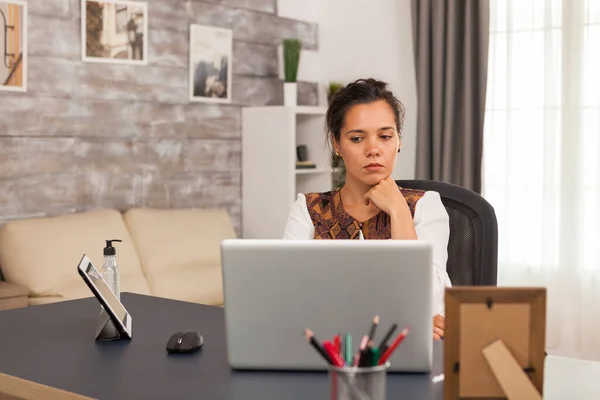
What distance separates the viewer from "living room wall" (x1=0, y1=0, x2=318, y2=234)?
3.71 meters

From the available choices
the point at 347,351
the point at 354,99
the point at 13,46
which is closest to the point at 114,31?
the point at 13,46

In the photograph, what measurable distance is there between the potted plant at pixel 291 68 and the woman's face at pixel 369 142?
93.3 inches

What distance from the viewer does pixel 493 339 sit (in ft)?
3.81

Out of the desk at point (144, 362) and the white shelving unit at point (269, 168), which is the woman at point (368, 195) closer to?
the desk at point (144, 362)

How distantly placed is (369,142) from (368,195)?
14 cm

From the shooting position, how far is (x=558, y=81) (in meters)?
4.17

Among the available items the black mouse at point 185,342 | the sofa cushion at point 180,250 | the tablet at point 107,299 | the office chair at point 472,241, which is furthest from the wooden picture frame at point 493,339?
the sofa cushion at point 180,250

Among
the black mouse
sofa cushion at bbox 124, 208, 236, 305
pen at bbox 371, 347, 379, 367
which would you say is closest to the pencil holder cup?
pen at bbox 371, 347, 379, 367

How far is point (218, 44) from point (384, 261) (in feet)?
10.8

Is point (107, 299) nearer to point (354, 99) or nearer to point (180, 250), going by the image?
point (354, 99)

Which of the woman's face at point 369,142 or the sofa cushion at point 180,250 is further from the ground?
the woman's face at point 369,142

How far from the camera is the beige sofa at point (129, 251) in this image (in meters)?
3.47

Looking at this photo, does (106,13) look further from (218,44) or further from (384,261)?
(384,261)

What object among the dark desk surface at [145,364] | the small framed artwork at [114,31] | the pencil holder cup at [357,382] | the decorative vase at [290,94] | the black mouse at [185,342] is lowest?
the dark desk surface at [145,364]
